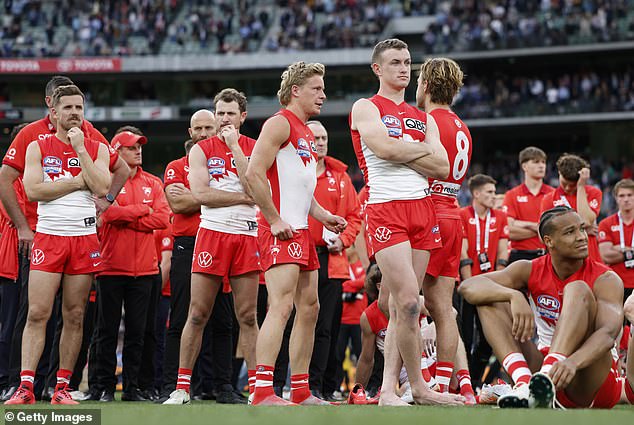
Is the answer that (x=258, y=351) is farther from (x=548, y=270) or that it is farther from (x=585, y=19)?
(x=585, y=19)

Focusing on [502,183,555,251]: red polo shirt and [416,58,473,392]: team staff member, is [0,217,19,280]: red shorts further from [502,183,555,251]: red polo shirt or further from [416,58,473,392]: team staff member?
[502,183,555,251]: red polo shirt

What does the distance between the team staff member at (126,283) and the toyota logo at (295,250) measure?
96.8 inches

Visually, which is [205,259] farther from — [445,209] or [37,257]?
[445,209]

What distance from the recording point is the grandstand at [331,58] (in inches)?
1729

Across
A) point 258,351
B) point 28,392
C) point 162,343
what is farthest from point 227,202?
point 162,343

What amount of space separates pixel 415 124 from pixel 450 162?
1.95 feet

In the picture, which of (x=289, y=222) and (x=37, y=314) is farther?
(x=37, y=314)

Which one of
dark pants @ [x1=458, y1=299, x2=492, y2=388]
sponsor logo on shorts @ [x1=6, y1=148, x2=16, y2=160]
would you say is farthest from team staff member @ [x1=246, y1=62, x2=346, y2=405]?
dark pants @ [x1=458, y1=299, x2=492, y2=388]

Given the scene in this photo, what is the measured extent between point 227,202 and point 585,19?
39.1 meters

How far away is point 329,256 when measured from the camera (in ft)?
30.9

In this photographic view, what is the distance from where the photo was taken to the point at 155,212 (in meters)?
9.27

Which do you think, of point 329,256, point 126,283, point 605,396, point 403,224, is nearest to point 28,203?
point 126,283

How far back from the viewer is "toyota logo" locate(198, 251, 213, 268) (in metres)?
7.78

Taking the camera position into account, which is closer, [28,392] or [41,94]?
[28,392]
